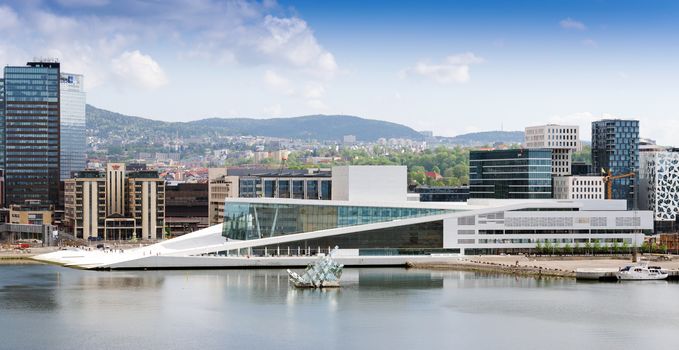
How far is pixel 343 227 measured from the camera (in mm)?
77875

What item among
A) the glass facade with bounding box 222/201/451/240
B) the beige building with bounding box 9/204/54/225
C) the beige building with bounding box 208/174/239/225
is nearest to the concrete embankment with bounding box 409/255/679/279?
the glass facade with bounding box 222/201/451/240

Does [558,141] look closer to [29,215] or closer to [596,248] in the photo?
[596,248]

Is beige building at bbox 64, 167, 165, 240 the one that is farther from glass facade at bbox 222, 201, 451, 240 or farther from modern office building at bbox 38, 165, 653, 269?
glass facade at bbox 222, 201, 451, 240

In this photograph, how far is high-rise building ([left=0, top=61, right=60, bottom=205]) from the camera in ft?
408

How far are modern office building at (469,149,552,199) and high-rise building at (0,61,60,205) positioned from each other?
142 ft

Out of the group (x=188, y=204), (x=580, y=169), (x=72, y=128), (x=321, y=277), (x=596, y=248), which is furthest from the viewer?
(x=72, y=128)

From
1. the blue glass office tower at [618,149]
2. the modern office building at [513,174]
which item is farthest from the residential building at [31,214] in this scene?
the blue glass office tower at [618,149]

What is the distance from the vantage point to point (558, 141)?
11225cm

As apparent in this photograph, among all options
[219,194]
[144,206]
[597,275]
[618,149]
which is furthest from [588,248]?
[219,194]

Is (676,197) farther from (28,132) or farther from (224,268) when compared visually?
(28,132)

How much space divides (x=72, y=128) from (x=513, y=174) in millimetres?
78400

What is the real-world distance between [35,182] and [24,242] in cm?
2694

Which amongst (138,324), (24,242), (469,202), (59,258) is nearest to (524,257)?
(469,202)

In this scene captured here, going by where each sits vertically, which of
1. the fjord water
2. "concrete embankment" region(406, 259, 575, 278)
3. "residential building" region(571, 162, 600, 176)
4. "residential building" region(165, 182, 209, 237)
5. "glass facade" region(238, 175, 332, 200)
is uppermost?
"residential building" region(571, 162, 600, 176)
